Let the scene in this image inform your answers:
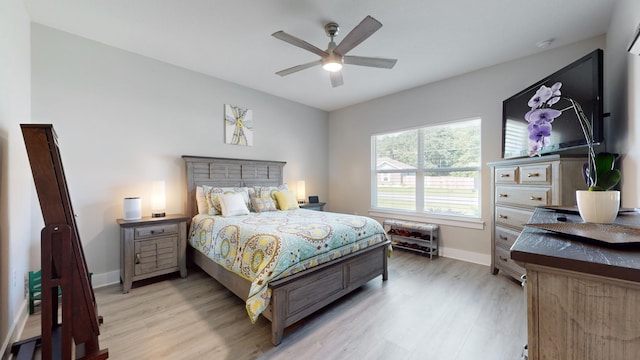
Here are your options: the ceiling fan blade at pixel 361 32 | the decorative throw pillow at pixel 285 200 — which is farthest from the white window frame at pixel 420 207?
the ceiling fan blade at pixel 361 32

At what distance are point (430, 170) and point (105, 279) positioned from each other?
4.76m

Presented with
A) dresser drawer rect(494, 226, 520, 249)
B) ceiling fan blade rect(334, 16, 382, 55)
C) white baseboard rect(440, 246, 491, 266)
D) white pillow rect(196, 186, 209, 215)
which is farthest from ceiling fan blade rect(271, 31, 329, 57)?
white baseboard rect(440, 246, 491, 266)

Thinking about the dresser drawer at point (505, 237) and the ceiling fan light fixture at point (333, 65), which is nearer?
the ceiling fan light fixture at point (333, 65)

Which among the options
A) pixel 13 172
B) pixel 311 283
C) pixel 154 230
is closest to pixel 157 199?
pixel 154 230

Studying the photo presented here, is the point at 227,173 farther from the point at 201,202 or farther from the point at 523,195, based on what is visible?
the point at 523,195

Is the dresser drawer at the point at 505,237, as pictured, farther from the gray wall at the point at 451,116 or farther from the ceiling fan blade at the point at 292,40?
the ceiling fan blade at the point at 292,40

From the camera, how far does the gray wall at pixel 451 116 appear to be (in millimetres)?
3184

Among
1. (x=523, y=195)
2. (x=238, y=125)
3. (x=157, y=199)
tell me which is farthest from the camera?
(x=238, y=125)

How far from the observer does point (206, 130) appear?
12.4ft

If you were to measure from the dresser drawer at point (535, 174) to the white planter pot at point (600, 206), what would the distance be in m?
1.89

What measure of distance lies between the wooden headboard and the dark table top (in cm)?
369

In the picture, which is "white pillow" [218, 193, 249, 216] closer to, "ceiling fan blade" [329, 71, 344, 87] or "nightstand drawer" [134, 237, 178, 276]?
"nightstand drawer" [134, 237, 178, 276]

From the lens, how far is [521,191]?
Result: 2.78 m

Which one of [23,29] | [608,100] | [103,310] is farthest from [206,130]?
[608,100]
